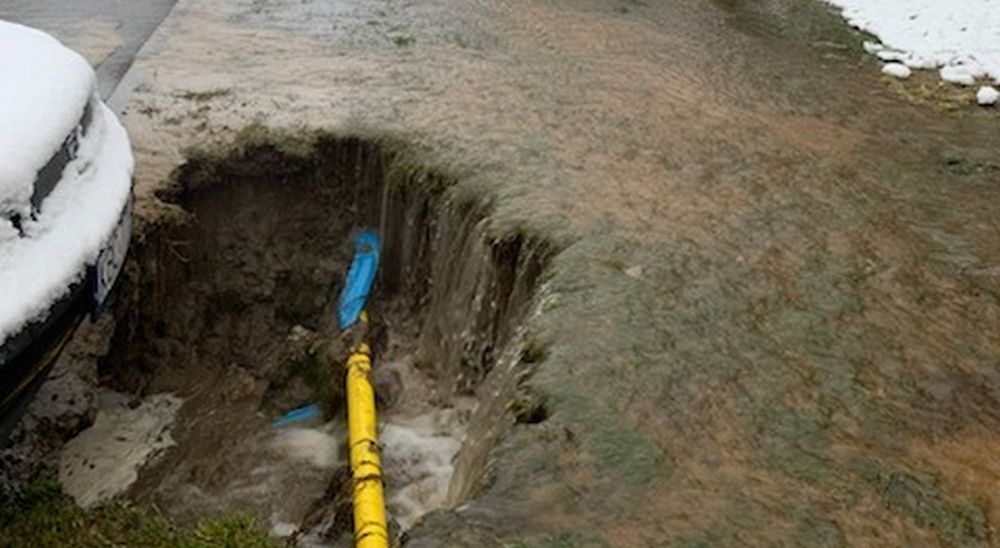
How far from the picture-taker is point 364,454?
16.2 ft

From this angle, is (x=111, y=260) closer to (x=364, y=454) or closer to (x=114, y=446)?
(x=364, y=454)

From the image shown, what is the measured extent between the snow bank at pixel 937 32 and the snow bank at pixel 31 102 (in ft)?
24.9

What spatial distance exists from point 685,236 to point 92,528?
330cm

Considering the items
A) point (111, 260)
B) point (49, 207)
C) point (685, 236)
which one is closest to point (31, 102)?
point (49, 207)

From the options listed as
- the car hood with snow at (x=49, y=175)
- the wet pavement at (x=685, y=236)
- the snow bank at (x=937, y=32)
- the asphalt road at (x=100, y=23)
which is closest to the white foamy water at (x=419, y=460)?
the wet pavement at (x=685, y=236)

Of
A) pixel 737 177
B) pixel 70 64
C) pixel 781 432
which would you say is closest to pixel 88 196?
pixel 70 64

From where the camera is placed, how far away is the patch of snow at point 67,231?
3486mm

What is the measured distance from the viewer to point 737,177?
6.42 metres

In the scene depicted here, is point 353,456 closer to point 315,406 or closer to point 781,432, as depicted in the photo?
point 315,406

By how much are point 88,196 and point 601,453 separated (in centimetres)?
232

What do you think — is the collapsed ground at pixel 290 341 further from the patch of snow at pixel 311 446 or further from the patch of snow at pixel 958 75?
the patch of snow at pixel 958 75

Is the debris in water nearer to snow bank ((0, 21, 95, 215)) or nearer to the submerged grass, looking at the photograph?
the submerged grass

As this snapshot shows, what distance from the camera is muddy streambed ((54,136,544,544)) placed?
5.53m

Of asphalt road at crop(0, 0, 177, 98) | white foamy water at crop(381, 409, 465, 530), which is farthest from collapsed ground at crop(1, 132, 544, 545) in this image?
asphalt road at crop(0, 0, 177, 98)
